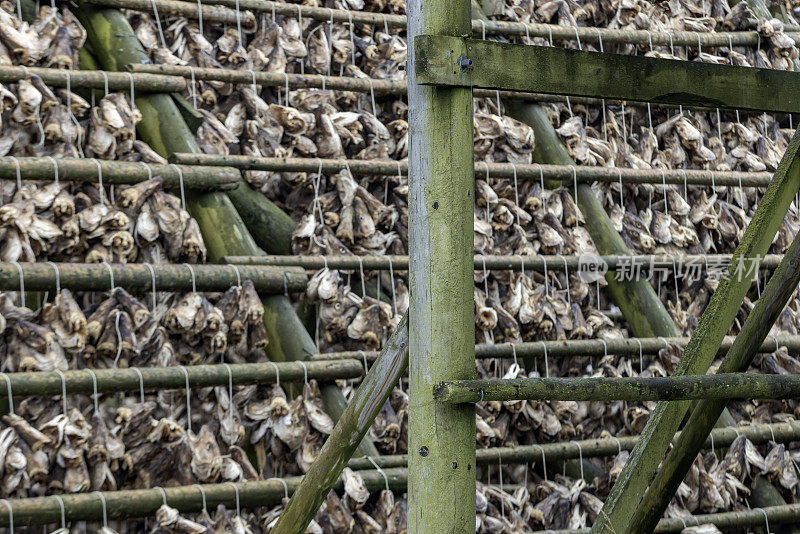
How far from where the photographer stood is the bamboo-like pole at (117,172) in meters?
3.92

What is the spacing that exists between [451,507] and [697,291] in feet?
9.64

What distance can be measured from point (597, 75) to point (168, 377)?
195cm

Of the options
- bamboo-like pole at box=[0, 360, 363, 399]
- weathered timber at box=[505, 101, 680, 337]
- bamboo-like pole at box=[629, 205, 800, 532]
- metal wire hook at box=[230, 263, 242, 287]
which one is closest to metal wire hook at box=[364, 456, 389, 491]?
bamboo-like pole at box=[0, 360, 363, 399]

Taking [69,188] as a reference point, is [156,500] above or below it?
below

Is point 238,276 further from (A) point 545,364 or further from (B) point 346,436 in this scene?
(A) point 545,364

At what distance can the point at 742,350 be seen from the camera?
3.44 m

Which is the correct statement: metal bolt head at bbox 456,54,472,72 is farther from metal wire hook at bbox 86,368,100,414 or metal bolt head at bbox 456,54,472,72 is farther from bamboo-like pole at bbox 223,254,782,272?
metal wire hook at bbox 86,368,100,414

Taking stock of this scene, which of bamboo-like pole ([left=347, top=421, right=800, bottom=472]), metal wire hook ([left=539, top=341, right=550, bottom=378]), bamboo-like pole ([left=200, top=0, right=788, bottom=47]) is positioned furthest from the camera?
bamboo-like pole ([left=200, top=0, right=788, bottom=47])

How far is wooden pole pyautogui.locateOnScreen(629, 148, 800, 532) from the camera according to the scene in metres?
3.43

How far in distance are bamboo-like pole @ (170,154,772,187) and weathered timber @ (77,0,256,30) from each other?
2.49ft

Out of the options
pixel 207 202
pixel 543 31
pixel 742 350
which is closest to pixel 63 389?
pixel 207 202

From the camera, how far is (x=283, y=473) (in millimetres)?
4078

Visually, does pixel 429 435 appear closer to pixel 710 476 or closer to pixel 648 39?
pixel 710 476

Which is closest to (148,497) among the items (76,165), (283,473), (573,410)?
(283,473)
